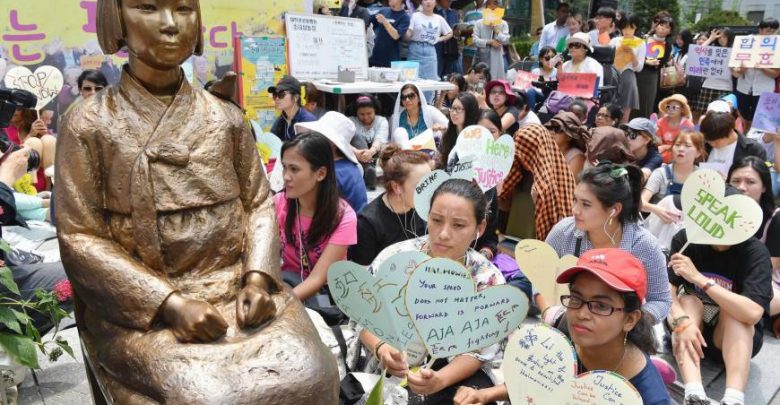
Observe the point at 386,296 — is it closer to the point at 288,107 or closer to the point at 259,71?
the point at 288,107

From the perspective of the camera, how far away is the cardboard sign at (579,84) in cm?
751

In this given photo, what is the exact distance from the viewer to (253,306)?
191 centimetres

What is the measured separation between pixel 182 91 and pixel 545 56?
7663 mm

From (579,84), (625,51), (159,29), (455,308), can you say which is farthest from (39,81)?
(625,51)

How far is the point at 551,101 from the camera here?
7.66 meters

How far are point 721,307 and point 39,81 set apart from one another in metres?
5.52

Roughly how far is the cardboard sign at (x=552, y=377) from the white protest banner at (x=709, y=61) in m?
7.90

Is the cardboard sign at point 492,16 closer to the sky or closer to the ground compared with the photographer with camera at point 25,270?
closer to the sky

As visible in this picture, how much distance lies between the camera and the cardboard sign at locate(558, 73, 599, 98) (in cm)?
751

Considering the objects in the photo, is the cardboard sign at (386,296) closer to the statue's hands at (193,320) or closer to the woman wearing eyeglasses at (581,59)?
the statue's hands at (193,320)

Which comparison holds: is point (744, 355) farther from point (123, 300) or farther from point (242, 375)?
point (123, 300)

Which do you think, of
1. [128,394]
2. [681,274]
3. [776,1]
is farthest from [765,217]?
[776,1]

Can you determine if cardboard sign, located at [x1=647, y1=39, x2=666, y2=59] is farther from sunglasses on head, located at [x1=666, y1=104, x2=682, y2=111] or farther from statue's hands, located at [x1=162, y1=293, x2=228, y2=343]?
statue's hands, located at [x1=162, y1=293, x2=228, y2=343]

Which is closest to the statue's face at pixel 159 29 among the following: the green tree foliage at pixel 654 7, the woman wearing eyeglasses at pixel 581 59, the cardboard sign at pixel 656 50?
the woman wearing eyeglasses at pixel 581 59
